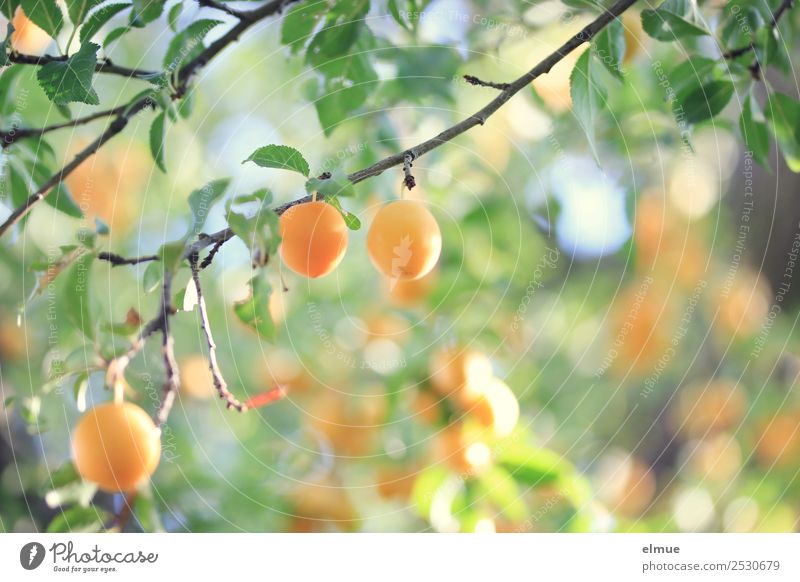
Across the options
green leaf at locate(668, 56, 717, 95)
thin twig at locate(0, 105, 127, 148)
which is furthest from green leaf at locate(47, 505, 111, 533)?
green leaf at locate(668, 56, 717, 95)

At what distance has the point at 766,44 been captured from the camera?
422 mm

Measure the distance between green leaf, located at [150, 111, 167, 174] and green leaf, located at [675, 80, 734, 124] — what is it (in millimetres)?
306

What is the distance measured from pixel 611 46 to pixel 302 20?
18 centimetres

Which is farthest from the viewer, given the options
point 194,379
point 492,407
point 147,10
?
point 194,379

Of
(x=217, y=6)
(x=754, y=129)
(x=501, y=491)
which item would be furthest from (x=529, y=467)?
(x=217, y=6)

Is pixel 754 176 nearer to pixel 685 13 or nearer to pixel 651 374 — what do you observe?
pixel 651 374

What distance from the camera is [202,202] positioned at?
336mm

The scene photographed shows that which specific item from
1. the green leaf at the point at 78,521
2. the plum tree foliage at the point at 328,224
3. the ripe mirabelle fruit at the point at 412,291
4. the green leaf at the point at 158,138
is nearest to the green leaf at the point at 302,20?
the plum tree foliage at the point at 328,224

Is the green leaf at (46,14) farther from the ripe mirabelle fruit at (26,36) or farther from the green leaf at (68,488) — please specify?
the green leaf at (68,488)

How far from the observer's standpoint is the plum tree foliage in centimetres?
36

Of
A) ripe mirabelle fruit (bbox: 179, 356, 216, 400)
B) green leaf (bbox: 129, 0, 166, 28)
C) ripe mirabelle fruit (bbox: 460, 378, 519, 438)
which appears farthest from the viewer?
ripe mirabelle fruit (bbox: 179, 356, 216, 400)
